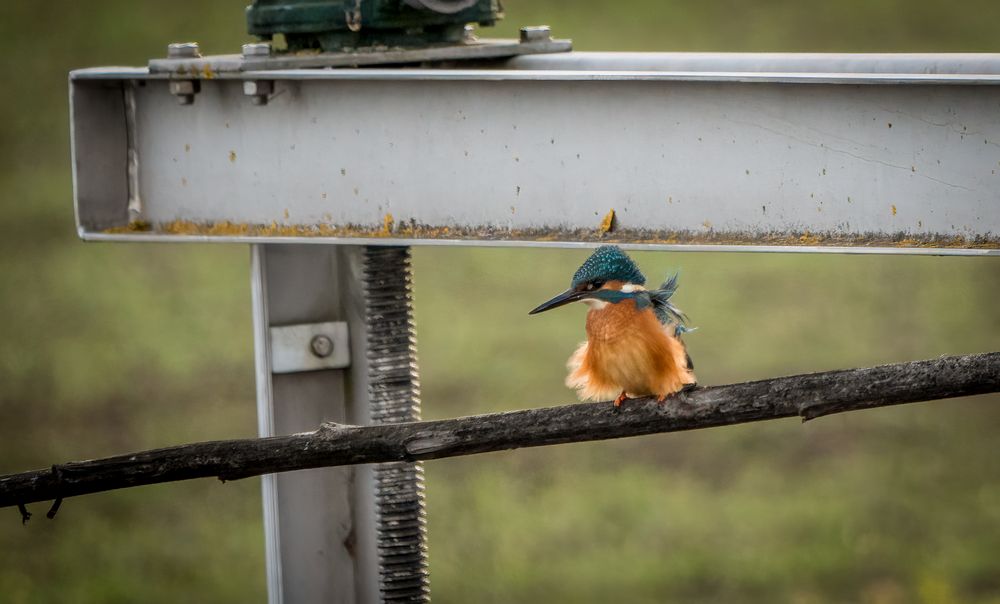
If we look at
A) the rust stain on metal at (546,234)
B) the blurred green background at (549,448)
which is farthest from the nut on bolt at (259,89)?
the blurred green background at (549,448)

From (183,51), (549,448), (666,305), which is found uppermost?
(183,51)

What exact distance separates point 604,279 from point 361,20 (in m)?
0.90

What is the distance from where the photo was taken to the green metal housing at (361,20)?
11.8 ft

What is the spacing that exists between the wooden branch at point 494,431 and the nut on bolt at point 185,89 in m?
1.03

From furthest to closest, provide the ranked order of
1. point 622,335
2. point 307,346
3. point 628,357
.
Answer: point 307,346 → point 622,335 → point 628,357

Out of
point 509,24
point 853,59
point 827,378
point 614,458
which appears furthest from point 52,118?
point 827,378

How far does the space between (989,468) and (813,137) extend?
14.8 ft

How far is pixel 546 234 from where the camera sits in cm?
337

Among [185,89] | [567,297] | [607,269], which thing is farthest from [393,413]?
[185,89]

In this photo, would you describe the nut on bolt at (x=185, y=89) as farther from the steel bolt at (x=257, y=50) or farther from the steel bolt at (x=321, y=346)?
the steel bolt at (x=321, y=346)

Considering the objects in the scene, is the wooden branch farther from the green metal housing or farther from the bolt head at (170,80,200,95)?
the green metal housing

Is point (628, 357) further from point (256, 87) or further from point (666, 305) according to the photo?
point (256, 87)

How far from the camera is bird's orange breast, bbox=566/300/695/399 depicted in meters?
3.39

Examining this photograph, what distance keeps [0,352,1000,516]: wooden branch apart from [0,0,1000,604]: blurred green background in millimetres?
3320
